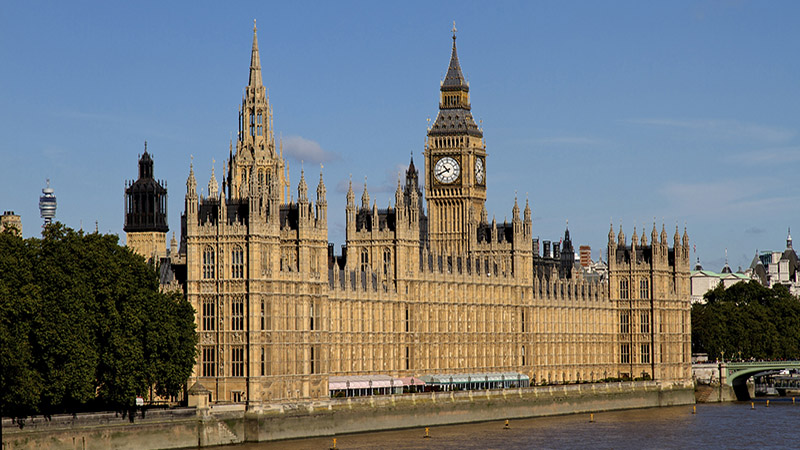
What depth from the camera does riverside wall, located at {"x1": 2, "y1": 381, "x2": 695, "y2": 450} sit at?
297 feet

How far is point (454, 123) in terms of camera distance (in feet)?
550

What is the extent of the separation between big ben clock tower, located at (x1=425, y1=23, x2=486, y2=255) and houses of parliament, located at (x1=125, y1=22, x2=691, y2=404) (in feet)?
0.54

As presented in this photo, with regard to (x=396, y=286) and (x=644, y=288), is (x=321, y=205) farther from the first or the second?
(x=644, y=288)

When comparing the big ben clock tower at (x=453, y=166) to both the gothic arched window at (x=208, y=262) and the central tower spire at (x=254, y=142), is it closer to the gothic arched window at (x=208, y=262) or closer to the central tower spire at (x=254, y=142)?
the central tower spire at (x=254, y=142)

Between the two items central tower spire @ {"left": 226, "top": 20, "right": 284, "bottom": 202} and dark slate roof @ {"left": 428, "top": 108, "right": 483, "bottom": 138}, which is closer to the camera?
central tower spire @ {"left": 226, "top": 20, "right": 284, "bottom": 202}

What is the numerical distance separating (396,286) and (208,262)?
27.4m

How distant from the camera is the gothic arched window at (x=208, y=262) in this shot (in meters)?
108

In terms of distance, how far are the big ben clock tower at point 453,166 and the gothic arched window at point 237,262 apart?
5819cm

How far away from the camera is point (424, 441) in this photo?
109625 mm

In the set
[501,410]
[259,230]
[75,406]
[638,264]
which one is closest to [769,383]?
[638,264]

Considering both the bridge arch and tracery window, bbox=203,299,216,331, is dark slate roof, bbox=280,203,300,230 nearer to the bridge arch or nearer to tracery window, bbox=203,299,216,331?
tracery window, bbox=203,299,216,331

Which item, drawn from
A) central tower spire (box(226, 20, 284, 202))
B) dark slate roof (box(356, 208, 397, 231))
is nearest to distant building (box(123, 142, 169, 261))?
central tower spire (box(226, 20, 284, 202))

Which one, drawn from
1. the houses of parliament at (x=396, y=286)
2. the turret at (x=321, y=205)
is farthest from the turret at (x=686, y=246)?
the turret at (x=321, y=205)

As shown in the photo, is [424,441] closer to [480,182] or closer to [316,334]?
[316,334]
